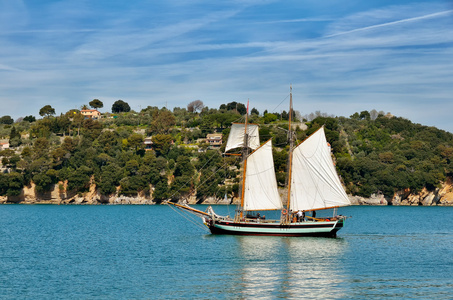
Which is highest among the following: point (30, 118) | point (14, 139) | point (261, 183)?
point (30, 118)

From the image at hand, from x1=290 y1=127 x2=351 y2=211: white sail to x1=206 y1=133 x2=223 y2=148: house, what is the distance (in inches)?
3649

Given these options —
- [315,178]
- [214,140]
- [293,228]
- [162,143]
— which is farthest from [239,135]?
[214,140]

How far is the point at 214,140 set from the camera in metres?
150

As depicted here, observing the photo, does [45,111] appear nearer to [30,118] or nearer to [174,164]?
[30,118]

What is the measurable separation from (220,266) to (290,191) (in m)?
18.9

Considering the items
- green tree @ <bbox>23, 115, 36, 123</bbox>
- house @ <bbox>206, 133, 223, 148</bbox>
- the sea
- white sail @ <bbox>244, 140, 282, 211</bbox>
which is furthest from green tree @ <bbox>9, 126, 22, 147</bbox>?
white sail @ <bbox>244, 140, 282, 211</bbox>

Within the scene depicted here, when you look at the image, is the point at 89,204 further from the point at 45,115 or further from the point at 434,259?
the point at 434,259

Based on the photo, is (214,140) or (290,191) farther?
(214,140)

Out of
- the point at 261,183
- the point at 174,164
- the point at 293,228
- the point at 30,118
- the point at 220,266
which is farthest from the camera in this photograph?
the point at 30,118

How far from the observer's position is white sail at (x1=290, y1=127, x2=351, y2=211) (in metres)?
52.2

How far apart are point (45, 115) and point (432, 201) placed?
12930 cm

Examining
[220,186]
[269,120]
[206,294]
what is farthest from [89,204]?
[206,294]

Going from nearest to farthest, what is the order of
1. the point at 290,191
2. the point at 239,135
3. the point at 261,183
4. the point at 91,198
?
the point at 261,183
the point at 290,191
the point at 239,135
the point at 91,198

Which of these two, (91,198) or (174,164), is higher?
(174,164)
